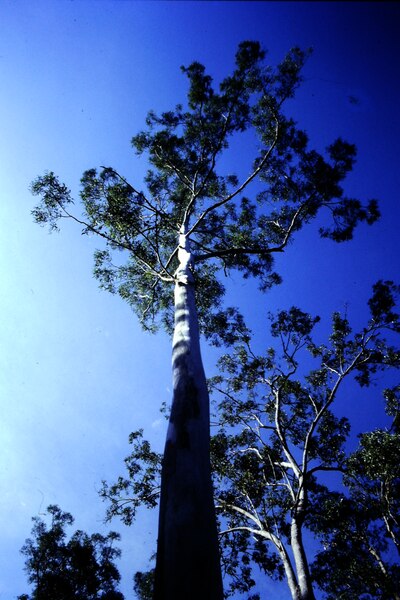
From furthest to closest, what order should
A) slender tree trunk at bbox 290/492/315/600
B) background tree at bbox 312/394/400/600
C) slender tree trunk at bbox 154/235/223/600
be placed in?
background tree at bbox 312/394/400/600 → slender tree trunk at bbox 290/492/315/600 → slender tree trunk at bbox 154/235/223/600

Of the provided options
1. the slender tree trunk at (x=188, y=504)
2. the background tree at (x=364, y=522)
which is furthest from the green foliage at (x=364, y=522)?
the slender tree trunk at (x=188, y=504)

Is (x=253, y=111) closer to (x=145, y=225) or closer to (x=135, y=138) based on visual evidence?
(x=135, y=138)

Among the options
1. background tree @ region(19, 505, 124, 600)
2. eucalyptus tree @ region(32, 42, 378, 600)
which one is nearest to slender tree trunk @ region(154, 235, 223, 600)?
eucalyptus tree @ region(32, 42, 378, 600)

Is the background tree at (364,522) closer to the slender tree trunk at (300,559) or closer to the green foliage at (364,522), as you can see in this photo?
the green foliage at (364,522)

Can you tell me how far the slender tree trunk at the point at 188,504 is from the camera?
1.92m

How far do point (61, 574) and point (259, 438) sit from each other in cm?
859

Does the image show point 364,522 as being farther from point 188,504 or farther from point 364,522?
point 188,504

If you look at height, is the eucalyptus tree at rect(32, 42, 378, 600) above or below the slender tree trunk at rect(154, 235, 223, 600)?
above

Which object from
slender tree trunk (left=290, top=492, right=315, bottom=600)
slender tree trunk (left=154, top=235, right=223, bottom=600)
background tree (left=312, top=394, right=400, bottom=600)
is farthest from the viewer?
background tree (left=312, top=394, right=400, bottom=600)

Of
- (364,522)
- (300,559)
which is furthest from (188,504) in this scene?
(364,522)

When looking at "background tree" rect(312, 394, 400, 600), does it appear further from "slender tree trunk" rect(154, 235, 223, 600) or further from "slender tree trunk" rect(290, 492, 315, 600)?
"slender tree trunk" rect(154, 235, 223, 600)

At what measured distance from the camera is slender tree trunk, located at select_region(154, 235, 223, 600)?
192 centimetres

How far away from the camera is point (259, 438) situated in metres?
10.4

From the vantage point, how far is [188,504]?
2.29 m
